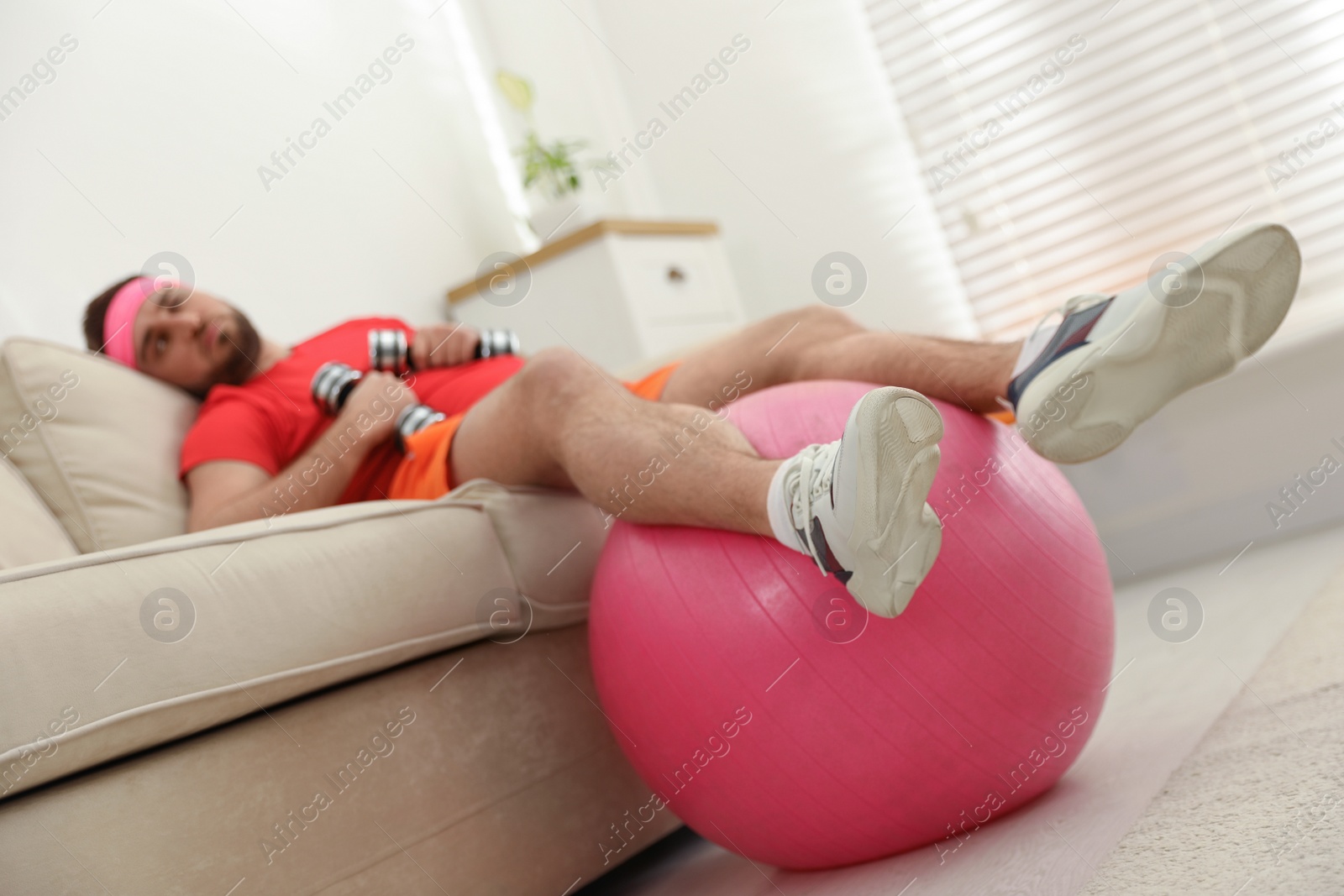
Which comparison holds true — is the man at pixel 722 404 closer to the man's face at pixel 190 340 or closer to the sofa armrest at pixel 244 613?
the man's face at pixel 190 340

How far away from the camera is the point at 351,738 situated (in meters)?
1.14

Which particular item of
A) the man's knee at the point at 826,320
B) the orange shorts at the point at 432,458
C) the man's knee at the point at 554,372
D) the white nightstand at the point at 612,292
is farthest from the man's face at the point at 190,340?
the white nightstand at the point at 612,292

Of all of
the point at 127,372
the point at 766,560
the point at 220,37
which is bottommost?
the point at 766,560

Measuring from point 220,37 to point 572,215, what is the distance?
987mm

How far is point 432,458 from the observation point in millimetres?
1564

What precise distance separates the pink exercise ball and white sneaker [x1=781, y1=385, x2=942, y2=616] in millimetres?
78

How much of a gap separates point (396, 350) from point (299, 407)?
0.19 meters

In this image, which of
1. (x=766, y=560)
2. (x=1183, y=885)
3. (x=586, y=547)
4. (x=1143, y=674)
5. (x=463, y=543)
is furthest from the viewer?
(x=1143, y=674)

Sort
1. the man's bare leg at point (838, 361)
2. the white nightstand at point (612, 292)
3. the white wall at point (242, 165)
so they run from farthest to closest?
the white nightstand at point (612, 292)
the white wall at point (242, 165)
the man's bare leg at point (838, 361)

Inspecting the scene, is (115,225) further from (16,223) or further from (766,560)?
(766,560)

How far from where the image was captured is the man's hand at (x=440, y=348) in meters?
1.91

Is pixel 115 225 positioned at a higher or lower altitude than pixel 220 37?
lower

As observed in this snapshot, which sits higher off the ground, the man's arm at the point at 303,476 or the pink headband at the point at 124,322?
the pink headband at the point at 124,322

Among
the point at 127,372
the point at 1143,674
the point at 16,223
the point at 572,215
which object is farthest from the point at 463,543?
the point at 572,215
